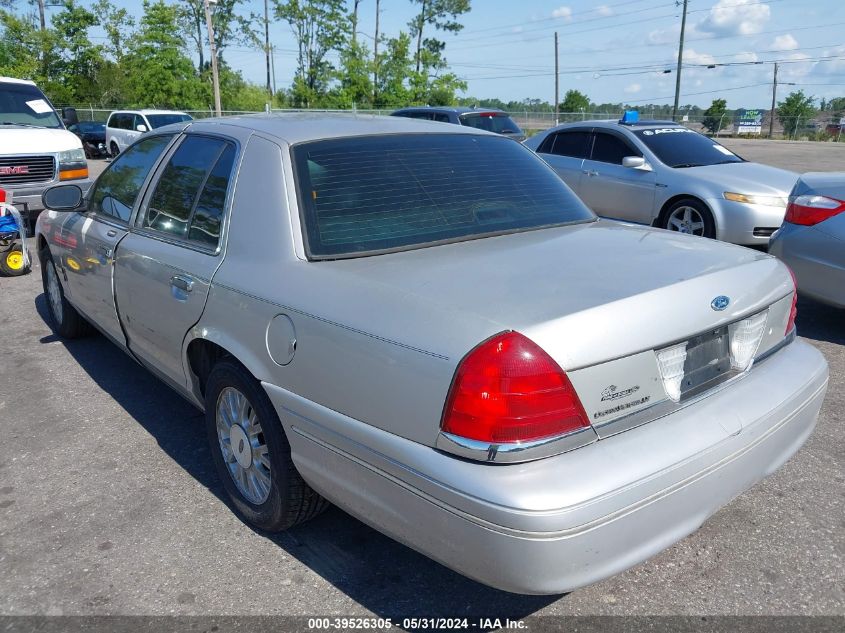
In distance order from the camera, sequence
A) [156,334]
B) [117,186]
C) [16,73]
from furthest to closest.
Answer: [16,73]
[117,186]
[156,334]

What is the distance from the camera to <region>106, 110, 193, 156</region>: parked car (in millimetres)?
21469

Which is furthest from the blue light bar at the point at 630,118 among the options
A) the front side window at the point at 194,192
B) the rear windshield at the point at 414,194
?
the front side window at the point at 194,192

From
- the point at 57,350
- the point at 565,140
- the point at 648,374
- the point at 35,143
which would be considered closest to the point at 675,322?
the point at 648,374

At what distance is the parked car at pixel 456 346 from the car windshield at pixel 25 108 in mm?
8805

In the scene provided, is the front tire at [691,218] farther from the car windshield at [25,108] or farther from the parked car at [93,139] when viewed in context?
the parked car at [93,139]

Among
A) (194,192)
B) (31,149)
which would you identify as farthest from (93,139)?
(194,192)

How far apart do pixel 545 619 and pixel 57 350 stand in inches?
173

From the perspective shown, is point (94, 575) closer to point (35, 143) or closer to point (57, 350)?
point (57, 350)

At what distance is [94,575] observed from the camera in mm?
2811

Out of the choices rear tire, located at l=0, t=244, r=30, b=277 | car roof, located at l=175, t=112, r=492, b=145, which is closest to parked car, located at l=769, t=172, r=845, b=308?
car roof, located at l=175, t=112, r=492, b=145

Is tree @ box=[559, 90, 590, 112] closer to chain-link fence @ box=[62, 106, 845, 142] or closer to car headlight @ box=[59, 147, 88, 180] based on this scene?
chain-link fence @ box=[62, 106, 845, 142]

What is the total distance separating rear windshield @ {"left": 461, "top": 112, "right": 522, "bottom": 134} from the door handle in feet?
42.6

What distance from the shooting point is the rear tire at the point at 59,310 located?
537 cm

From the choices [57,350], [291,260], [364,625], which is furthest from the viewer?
[57,350]
